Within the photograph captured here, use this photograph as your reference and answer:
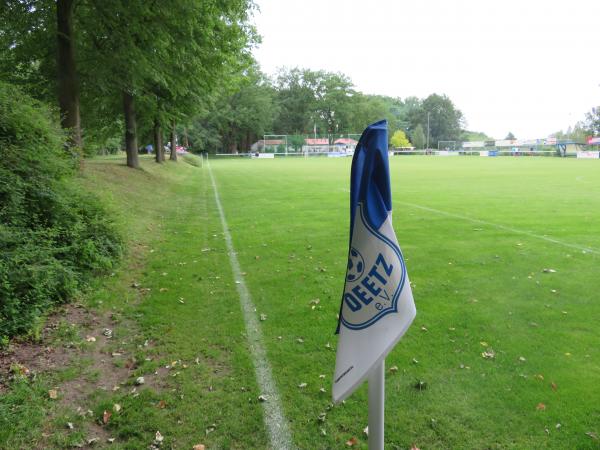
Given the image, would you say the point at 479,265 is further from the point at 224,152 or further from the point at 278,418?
the point at 224,152

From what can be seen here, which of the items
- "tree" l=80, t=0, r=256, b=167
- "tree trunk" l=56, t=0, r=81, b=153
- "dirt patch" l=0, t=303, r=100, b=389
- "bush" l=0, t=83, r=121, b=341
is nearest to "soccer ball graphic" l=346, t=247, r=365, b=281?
"dirt patch" l=0, t=303, r=100, b=389

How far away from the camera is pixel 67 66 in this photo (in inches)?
528

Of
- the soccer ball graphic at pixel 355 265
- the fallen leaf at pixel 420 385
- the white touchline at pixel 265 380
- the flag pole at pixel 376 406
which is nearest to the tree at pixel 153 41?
the white touchline at pixel 265 380

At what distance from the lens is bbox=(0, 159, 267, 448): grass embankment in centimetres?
358

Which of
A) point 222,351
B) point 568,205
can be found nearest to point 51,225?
point 222,351

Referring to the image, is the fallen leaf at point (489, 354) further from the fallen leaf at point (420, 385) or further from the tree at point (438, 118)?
the tree at point (438, 118)

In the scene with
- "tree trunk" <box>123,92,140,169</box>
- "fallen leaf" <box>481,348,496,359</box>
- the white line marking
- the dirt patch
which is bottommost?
"fallen leaf" <box>481,348,496,359</box>

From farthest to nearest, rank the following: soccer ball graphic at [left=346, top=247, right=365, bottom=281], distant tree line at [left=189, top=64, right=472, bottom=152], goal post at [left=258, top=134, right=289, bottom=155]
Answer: goal post at [left=258, top=134, right=289, bottom=155] < distant tree line at [left=189, top=64, right=472, bottom=152] < soccer ball graphic at [left=346, top=247, right=365, bottom=281]

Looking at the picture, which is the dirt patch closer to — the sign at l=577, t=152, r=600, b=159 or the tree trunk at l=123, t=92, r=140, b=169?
the tree trunk at l=123, t=92, r=140, b=169

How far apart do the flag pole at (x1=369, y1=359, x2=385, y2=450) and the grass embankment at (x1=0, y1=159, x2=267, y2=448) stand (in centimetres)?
130

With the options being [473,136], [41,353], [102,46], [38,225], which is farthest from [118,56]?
[473,136]

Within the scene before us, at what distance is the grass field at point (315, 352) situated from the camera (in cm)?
362

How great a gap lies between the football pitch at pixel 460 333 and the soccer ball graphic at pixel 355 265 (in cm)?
174

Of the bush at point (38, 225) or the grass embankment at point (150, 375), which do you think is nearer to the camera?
the grass embankment at point (150, 375)
